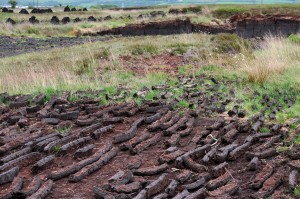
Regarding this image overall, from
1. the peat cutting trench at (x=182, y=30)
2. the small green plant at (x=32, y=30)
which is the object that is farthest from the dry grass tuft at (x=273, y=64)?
the small green plant at (x=32, y=30)

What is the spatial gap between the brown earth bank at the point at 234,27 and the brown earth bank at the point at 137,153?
2291cm

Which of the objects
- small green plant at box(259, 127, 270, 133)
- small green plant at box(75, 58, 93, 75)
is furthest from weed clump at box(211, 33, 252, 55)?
small green plant at box(259, 127, 270, 133)

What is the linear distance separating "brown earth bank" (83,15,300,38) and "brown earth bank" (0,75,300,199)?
22.9 meters

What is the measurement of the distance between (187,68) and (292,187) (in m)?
9.01

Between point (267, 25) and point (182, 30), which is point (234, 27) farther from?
point (182, 30)

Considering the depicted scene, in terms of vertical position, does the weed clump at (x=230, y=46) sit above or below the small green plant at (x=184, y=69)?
below

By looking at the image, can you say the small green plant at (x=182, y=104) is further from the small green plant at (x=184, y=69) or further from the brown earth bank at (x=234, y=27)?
the brown earth bank at (x=234, y=27)

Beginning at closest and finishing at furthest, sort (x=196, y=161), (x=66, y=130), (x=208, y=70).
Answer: (x=196, y=161) < (x=66, y=130) < (x=208, y=70)

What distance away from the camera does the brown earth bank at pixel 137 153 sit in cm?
530

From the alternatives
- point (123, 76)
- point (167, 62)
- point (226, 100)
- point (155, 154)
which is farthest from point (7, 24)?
point (155, 154)

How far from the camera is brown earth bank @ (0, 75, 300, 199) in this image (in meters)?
5.30

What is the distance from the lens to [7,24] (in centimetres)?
3531

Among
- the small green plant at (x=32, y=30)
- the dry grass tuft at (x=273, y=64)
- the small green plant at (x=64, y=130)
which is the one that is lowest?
the small green plant at (x=32, y=30)

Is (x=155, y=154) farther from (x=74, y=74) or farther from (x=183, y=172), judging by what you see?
(x=74, y=74)
